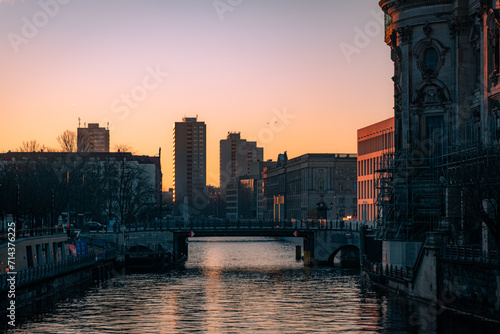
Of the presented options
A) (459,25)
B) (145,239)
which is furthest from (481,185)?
(145,239)

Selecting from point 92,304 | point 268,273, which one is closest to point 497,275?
point 92,304

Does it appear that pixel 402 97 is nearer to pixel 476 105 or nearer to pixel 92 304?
pixel 476 105

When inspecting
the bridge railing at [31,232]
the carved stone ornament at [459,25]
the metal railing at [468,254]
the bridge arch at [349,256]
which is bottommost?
the bridge arch at [349,256]

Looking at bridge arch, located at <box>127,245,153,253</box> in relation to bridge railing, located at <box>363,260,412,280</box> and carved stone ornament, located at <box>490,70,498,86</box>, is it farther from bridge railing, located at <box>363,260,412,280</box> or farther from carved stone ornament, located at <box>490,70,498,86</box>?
carved stone ornament, located at <box>490,70,498,86</box>

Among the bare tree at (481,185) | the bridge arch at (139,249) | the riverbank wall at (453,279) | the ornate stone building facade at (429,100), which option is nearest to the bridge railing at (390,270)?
the riverbank wall at (453,279)

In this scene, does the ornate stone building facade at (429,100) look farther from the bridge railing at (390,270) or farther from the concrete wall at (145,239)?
the concrete wall at (145,239)

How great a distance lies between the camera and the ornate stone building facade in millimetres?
79500

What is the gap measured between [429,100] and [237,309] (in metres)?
29.0

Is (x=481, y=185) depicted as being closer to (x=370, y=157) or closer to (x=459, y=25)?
(x=459, y=25)

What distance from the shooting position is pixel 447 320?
57344mm

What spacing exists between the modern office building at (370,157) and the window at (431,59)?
60177mm

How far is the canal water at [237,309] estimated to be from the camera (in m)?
56.9

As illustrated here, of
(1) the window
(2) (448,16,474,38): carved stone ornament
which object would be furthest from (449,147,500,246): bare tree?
(1) the window

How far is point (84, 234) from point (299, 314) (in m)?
62.6
